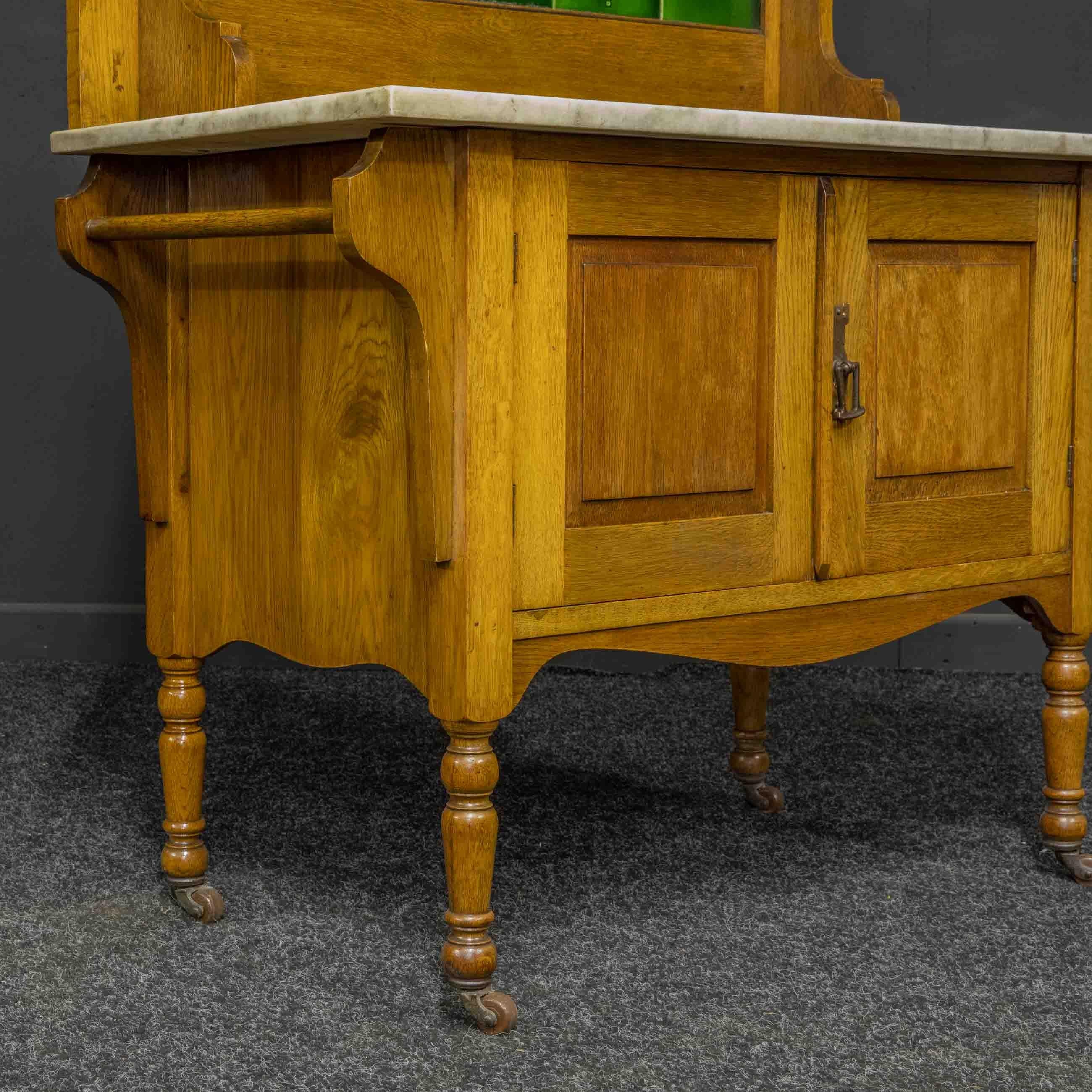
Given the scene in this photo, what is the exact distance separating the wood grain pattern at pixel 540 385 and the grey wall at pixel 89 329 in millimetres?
1860

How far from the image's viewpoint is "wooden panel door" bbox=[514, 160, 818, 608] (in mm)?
1591

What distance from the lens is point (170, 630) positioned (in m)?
1.94

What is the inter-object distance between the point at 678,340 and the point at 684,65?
60 cm

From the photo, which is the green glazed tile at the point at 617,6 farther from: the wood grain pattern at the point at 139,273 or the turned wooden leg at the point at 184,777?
the turned wooden leg at the point at 184,777

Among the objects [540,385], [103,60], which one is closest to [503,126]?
[540,385]

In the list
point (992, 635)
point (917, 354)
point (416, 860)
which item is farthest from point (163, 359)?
point (992, 635)

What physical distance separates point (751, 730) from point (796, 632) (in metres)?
0.61

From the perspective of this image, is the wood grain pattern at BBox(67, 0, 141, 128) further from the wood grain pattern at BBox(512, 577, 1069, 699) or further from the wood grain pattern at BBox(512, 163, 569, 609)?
the wood grain pattern at BBox(512, 577, 1069, 699)

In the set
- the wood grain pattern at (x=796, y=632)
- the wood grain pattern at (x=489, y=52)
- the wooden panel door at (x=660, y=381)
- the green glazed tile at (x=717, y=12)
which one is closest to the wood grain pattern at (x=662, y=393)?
the wooden panel door at (x=660, y=381)

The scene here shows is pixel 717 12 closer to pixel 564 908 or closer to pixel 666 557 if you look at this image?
pixel 666 557

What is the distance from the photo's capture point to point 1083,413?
205cm

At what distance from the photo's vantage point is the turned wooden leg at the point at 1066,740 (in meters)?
2.10

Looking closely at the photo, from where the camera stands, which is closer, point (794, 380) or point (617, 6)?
point (794, 380)

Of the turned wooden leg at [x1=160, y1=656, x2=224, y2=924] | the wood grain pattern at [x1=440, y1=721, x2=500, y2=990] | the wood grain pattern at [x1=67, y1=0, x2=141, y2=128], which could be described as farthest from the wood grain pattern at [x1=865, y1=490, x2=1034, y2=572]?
the wood grain pattern at [x1=67, y1=0, x2=141, y2=128]
